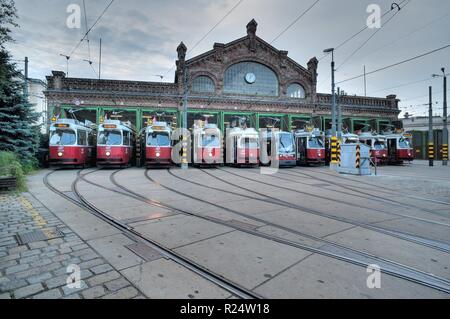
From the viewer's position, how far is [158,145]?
662 inches

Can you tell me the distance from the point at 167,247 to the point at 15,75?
13.8 m

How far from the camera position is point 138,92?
26406 mm

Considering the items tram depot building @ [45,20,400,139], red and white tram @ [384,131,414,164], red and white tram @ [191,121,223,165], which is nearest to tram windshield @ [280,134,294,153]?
red and white tram @ [191,121,223,165]

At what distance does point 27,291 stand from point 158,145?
14666 mm

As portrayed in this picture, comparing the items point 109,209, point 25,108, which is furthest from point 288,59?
point 109,209

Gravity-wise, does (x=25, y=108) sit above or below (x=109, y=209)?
above

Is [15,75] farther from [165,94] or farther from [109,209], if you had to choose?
[165,94]

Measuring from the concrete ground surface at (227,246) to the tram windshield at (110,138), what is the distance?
899 cm

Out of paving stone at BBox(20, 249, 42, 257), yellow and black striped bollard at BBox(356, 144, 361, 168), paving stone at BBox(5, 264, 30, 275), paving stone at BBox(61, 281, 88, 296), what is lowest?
paving stone at BBox(61, 281, 88, 296)

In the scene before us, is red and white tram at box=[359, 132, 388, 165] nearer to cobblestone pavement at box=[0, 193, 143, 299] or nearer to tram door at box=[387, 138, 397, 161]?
tram door at box=[387, 138, 397, 161]

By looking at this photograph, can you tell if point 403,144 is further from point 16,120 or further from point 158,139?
point 16,120

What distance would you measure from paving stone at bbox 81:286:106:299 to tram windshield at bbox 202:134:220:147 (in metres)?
15.4

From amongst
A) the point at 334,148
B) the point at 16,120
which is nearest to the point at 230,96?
the point at 334,148

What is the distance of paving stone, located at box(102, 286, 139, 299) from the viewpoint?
2473mm
